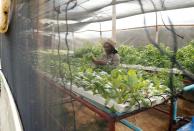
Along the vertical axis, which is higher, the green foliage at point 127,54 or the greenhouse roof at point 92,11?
the greenhouse roof at point 92,11

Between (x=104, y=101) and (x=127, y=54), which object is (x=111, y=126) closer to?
(x=104, y=101)

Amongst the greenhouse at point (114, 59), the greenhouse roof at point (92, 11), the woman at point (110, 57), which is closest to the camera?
the greenhouse at point (114, 59)

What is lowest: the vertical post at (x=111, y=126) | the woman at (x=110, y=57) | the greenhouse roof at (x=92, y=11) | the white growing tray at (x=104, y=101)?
the vertical post at (x=111, y=126)

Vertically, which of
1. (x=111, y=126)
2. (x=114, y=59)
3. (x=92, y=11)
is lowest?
(x=111, y=126)

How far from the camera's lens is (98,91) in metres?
0.79

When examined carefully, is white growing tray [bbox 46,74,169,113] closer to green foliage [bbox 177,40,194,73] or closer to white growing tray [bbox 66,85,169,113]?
white growing tray [bbox 66,85,169,113]

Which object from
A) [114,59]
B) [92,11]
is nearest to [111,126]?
[114,59]

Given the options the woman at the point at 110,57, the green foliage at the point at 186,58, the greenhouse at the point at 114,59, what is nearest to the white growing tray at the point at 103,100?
the greenhouse at the point at 114,59

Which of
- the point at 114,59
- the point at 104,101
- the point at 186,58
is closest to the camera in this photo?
the point at 186,58

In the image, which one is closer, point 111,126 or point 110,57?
point 111,126

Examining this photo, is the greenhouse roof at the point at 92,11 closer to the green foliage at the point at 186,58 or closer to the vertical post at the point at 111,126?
the green foliage at the point at 186,58

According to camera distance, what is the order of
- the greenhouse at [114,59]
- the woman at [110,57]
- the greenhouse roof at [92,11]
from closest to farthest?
the greenhouse at [114,59] < the greenhouse roof at [92,11] < the woman at [110,57]

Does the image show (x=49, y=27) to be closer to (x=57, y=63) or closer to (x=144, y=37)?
(x=57, y=63)

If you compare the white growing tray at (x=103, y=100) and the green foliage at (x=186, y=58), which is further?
the white growing tray at (x=103, y=100)
